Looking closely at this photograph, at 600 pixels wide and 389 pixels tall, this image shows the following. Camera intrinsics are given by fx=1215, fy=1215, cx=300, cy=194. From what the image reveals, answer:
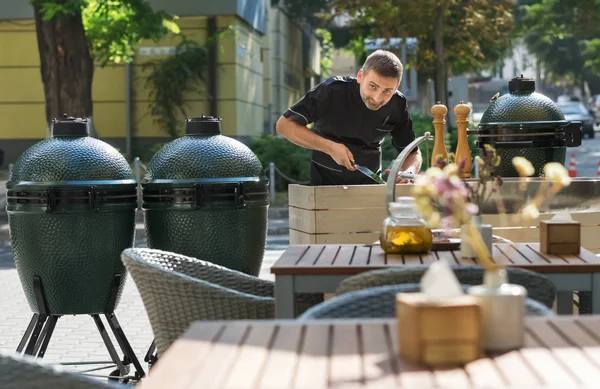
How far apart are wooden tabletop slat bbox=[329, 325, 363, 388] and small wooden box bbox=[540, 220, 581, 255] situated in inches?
63.1

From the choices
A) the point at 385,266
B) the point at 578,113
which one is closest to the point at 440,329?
the point at 385,266

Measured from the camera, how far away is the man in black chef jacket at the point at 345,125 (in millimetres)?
6812

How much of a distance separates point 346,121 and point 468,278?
10.2 ft

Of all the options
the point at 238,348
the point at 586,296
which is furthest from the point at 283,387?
the point at 586,296

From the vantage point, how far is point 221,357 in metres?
3.06

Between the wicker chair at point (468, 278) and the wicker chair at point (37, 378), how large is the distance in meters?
1.20

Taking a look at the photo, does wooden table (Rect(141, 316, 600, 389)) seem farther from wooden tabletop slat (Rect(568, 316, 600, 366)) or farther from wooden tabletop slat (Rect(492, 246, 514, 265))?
wooden tabletop slat (Rect(492, 246, 514, 265))

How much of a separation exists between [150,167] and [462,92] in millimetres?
40469

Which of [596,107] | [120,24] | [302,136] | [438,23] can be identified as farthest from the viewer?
[596,107]

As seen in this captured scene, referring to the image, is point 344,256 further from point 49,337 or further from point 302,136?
point 49,337

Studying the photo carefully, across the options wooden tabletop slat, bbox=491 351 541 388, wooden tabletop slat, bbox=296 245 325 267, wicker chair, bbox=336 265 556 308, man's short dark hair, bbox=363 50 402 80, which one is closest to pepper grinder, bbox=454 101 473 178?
man's short dark hair, bbox=363 50 402 80

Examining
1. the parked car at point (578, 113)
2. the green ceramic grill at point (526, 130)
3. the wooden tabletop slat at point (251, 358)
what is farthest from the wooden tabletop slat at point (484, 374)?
the parked car at point (578, 113)

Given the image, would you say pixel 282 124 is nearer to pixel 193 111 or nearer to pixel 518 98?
pixel 518 98

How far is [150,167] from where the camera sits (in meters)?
6.83
